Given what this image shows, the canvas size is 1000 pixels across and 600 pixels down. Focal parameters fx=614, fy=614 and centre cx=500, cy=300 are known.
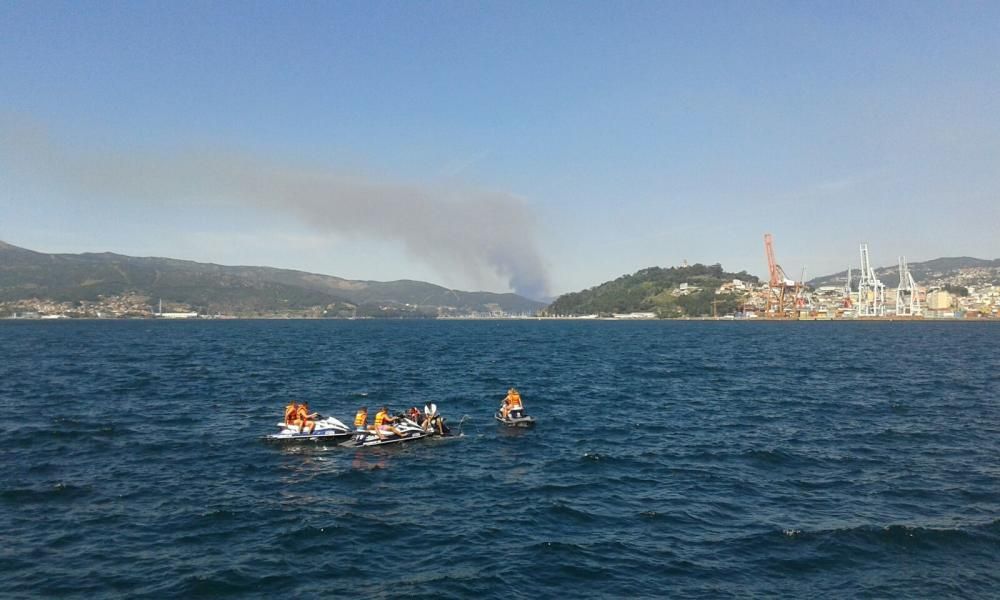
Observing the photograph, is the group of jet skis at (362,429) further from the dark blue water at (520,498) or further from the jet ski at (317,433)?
the dark blue water at (520,498)

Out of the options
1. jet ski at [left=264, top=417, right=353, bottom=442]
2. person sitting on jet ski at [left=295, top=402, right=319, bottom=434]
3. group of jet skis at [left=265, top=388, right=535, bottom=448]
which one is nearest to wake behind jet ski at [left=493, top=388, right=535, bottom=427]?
group of jet skis at [left=265, top=388, right=535, bottom=448]

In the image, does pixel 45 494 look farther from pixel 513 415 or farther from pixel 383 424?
pixel 513 415

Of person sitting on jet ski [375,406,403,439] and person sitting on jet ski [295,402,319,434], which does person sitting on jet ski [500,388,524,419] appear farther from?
person sitting on jet ski [295,402,319,434]

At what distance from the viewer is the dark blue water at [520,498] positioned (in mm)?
19094

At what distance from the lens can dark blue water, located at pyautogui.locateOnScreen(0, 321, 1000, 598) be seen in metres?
19.1

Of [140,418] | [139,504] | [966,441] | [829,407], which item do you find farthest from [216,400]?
[966,441]

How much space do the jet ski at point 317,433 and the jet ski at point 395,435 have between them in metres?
0.76

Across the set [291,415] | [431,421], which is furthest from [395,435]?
[291,415]

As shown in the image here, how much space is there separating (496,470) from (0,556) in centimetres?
2024

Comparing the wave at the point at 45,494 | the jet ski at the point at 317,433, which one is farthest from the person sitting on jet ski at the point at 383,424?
the wave at the point at 45,494

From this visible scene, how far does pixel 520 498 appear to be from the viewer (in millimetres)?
27391

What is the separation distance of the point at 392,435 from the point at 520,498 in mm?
13127

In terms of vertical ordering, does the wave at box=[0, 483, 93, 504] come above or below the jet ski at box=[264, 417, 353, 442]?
below

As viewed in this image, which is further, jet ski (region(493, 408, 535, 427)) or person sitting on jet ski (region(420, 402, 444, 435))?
jet ski (region(493, 408, 535, 427))
